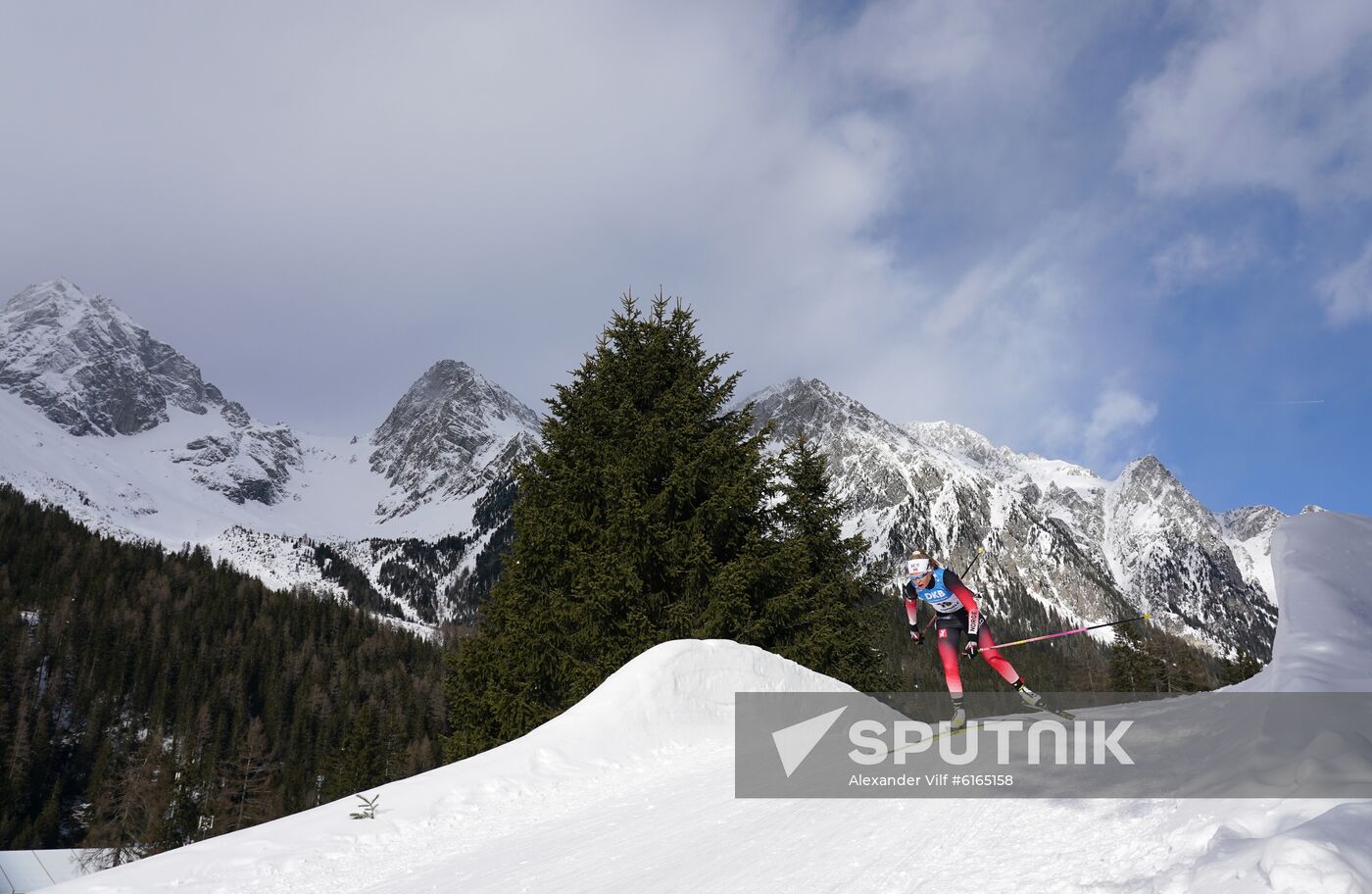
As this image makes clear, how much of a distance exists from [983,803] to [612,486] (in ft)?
34.8

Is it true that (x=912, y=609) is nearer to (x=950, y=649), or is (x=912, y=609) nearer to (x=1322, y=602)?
(x=950, y=649)

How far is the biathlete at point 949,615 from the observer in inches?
399

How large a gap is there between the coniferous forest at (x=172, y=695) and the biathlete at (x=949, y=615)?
72108 millimetres

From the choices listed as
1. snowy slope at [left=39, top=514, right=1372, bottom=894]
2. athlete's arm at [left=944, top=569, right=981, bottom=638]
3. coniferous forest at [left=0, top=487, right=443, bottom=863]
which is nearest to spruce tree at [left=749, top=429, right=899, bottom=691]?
athlete's arm at [left=944, top=569, right=981, bottom=638]

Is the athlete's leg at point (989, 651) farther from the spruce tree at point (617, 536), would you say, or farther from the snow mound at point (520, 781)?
the spruce tree at point (617, 536)

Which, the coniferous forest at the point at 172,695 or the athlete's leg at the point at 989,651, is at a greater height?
the athlete's leg at the point at 989,651

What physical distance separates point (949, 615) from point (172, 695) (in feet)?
465

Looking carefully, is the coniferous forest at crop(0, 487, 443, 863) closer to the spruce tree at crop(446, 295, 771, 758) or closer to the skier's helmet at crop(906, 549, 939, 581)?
the spruce tree at crop(446, 295, 771, 758)

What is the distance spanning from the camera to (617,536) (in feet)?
49.6

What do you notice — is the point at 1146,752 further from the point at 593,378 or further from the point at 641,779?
the point at 593,378

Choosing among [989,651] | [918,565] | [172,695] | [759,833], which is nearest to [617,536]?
[918,565]

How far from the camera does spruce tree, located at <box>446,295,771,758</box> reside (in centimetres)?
1467

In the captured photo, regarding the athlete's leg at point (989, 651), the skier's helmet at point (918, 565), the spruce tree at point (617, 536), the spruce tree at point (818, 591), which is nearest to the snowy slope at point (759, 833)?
the athlete's leg at point (989, 651)

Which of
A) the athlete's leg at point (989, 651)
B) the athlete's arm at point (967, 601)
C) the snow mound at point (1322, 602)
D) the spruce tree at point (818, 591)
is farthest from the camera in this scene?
the spruce tree at point (818, 591)
